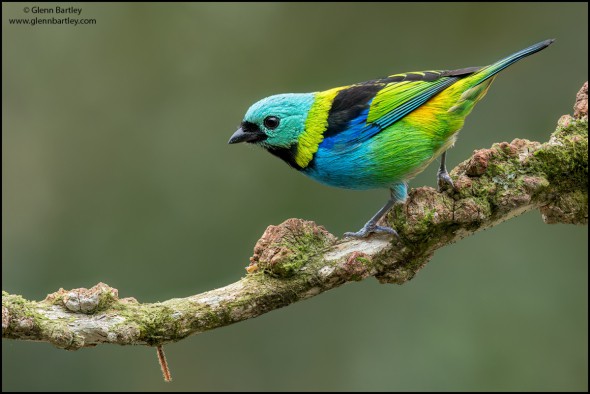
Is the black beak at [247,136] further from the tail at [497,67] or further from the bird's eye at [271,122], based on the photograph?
the tail at [497,67]

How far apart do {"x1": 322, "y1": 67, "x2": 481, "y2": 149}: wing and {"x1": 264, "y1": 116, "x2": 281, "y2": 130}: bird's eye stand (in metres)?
0.31

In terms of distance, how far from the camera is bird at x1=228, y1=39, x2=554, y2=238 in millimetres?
4441

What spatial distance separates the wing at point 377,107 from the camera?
4496mm

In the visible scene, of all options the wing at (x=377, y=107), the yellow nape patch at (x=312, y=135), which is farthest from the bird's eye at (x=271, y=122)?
the wing at (x=377, y=107)

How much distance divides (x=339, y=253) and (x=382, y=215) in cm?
47

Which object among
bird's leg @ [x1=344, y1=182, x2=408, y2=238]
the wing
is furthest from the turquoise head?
bird's leg @ [x1=344, y1=182, x2=408, y2=238]

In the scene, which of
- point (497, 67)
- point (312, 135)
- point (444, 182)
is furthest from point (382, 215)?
point (497, 67)

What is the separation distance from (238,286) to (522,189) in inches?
64.8

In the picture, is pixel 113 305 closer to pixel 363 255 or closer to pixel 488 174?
pixel 363 255

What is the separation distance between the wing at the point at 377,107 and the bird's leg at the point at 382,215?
1.19 ft

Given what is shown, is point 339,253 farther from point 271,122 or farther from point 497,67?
point 497,67

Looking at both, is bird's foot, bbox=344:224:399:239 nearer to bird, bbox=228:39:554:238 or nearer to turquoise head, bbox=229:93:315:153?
bird, bbox=228:39:554:238

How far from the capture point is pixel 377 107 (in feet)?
14.9

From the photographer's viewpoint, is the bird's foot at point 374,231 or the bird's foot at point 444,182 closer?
the bird's foot at point 374,231
